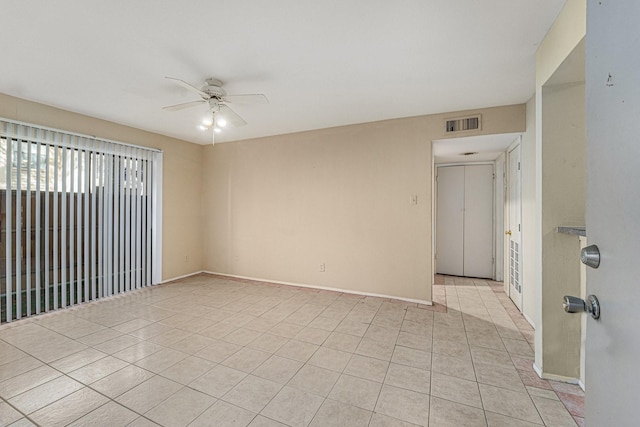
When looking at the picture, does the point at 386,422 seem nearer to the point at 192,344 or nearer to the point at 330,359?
the point at 330,359

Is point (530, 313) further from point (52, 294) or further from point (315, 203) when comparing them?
point (52, 294)

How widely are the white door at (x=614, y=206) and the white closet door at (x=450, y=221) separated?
472 centimetres

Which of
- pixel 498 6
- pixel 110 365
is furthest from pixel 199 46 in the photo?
pixel 110 365

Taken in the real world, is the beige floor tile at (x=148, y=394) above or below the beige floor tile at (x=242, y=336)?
below

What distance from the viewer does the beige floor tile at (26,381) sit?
1870 millimetres

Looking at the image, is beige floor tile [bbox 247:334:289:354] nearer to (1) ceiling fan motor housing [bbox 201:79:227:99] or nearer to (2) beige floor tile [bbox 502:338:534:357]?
(2) beige floor tile [bbox 502:338:534:357]

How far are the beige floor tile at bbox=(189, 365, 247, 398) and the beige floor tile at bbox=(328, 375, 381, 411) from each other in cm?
73

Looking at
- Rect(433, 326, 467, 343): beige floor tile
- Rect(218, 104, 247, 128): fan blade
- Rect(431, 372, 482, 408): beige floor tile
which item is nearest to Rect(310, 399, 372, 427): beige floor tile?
Rect(431, 372, 482, 408): beige floor tile

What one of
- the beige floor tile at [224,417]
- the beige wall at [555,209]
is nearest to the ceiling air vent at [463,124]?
the beige wall at [555,209]

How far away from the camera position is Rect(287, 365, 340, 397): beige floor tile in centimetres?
192

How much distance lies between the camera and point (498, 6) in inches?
66.5

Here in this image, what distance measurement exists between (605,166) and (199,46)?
8.15 feet

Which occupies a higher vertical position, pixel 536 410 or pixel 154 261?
pixel 154 261

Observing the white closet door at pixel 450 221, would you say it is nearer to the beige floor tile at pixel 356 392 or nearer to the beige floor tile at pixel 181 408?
the beige floor tile at pixel 356 392
